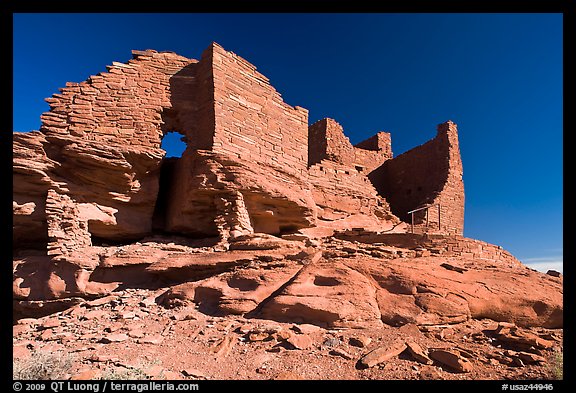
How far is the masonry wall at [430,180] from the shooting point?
1448 centimetres

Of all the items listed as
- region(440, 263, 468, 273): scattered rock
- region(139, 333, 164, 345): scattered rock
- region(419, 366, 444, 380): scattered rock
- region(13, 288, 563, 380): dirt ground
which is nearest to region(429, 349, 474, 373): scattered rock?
region(13, 288, 563, 380): dirt ground

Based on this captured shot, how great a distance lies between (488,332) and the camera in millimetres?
4664

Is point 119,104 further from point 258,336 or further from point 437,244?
point 437,244

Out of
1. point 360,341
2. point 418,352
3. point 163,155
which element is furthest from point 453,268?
point 163,155

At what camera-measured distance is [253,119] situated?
8.83m

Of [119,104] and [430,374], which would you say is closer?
[430,374]

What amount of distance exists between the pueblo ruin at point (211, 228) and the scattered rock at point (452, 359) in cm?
89

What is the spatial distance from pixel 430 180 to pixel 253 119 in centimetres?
1072

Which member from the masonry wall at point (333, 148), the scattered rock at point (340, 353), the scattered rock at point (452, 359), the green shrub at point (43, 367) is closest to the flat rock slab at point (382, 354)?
the scattered rock at point (340, 353)

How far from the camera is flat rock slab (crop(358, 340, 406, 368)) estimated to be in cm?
370

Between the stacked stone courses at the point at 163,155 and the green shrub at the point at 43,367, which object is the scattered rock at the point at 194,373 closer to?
the green shrub at the point at 43,367

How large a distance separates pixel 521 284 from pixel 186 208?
7.41 metres
